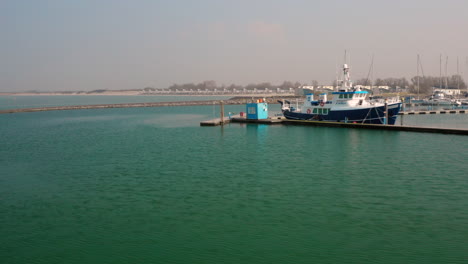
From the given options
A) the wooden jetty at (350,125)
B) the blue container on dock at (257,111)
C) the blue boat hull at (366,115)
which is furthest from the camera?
the blue container on dock at (257,111)

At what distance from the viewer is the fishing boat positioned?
44969mm

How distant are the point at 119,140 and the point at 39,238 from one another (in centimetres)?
2861

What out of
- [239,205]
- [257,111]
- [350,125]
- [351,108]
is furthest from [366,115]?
[239,205]

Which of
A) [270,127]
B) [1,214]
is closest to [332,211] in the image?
[1,214]

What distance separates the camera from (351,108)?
4631cm

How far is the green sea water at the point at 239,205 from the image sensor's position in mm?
12523

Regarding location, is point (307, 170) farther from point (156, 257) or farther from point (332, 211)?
point (156, 257)

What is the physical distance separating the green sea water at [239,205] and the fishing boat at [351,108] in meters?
12.4

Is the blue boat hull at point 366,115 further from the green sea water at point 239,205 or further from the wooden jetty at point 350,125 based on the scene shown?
the green sea water at point 239,205

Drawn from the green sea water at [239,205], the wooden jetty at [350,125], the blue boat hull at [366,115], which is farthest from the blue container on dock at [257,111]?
the green sea water at [239,205]

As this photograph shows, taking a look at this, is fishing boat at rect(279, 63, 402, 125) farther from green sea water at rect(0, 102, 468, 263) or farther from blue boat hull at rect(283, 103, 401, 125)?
green sea water at rect(0, 102, 468, 263)

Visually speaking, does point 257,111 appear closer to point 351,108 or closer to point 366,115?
point 351,108

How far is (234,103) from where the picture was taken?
141625mm

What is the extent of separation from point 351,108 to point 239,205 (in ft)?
108
